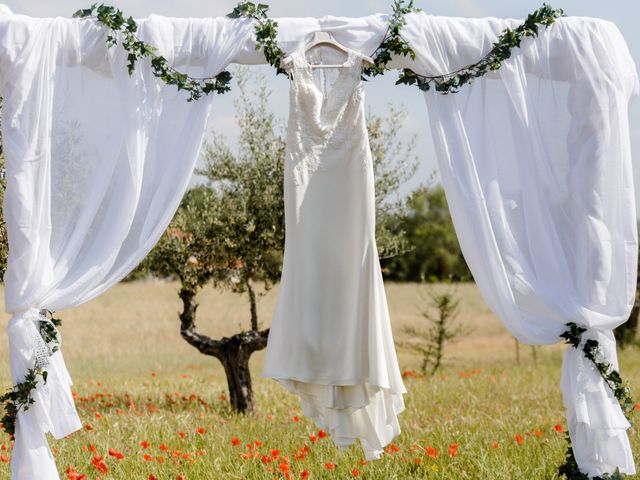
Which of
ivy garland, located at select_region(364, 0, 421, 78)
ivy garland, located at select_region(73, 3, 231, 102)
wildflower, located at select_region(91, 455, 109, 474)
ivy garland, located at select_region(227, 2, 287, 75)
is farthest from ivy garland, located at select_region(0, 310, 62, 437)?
ivy garland, located at select_region(364, 0, 421, 78)

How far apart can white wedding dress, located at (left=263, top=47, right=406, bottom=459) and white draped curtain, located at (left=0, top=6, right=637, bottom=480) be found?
29 cm

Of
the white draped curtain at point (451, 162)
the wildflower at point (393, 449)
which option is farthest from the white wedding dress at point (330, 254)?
the wildflower at point (393, 449)

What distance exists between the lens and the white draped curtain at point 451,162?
13.1 feet

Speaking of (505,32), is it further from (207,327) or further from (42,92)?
(207,327)

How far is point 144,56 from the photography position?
4.10 meters

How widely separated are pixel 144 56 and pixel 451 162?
5.26ft

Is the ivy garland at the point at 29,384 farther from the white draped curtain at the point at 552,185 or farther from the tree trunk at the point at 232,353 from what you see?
the tree trunk at the point at 232,353

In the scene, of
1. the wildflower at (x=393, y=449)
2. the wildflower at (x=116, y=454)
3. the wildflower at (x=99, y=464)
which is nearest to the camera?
the wildflower at (x=99, y=464)

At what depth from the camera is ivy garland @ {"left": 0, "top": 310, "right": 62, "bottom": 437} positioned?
393 centimetres

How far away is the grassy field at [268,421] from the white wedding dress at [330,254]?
2.37 ft

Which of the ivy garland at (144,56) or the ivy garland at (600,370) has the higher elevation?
the ivy garland at (144,56)

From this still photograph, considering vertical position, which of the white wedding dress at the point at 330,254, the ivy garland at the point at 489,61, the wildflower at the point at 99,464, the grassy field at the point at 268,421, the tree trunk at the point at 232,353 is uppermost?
the ivy garland at the point at 489,61

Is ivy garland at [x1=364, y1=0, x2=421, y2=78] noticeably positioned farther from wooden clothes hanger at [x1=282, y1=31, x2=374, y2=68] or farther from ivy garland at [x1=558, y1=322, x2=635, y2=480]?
ivy garland at [x1=558, y1=322, x2=635, y2=480]

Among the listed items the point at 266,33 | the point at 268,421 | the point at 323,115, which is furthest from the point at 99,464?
the point at 266,33
